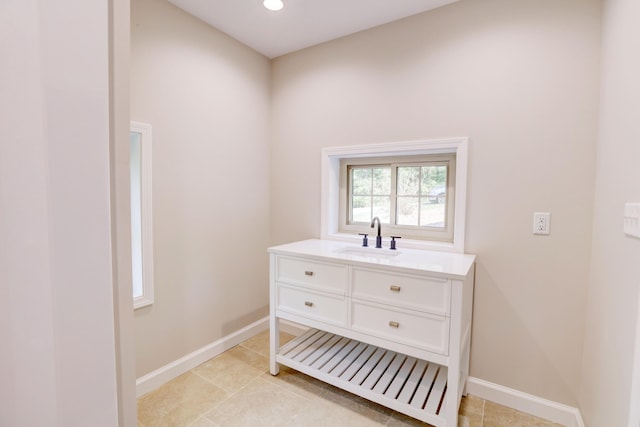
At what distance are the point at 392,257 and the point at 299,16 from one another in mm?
1787

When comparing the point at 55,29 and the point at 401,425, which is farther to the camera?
the point at 401,425

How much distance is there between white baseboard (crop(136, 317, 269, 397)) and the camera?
1.84 metres

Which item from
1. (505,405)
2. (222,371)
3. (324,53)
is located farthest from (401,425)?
(324,53)

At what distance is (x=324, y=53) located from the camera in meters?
2.37

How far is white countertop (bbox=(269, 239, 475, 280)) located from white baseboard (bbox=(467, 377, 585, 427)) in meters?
0.84

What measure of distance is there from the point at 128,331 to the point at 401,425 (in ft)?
5.62

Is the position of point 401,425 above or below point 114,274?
below

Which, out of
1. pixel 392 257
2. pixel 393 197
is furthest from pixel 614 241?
pixel 393 197

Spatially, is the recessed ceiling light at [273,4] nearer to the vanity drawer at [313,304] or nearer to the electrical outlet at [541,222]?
the vanity drawer at [313,304]

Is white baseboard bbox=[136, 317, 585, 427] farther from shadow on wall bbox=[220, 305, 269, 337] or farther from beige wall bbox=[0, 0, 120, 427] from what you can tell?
beige wall bbox=[0, 0, 120, 427]

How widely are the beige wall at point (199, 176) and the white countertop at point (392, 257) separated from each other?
0.61 m

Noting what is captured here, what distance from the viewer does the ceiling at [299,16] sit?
6.21ft

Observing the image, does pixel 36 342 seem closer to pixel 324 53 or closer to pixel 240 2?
pixel 240 2

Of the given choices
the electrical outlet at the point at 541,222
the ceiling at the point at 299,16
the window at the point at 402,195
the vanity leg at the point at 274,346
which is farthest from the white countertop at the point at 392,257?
the ceiling at the point at 299,16
